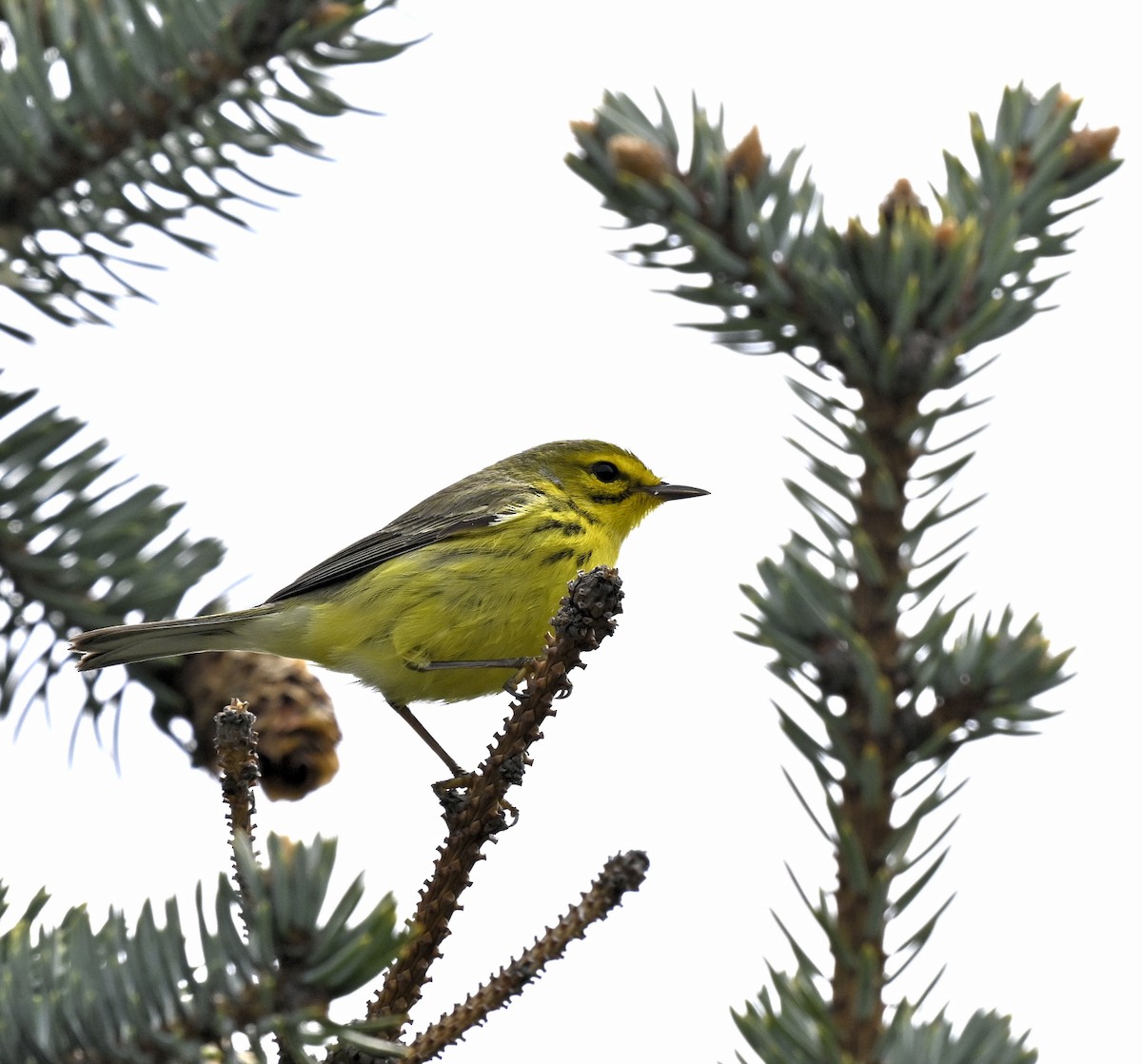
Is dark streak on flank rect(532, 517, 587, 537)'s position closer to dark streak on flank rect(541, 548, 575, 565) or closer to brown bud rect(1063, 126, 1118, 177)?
dark streak on flank rect(541, 548, 575, 565)

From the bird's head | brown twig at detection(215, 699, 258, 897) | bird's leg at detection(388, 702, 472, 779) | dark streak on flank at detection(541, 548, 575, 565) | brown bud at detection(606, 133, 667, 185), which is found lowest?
brown twig at detection(215, 699, 258, 897)

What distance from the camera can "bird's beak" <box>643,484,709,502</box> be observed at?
21.2ft

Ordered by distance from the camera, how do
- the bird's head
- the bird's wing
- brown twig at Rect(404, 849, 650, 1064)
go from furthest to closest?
the bird's head < the bird's wing < brown twig at Rect(404, 849, 650, 1064)

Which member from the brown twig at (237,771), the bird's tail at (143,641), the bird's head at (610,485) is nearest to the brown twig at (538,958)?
the brown twig at (237,771)

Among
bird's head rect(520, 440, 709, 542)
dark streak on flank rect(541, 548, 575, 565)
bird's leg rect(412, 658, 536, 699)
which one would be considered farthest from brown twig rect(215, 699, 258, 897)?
bird's head rect(520, 440, 709, 542)

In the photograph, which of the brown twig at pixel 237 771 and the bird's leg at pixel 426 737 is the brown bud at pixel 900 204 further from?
the bird's leg at pixel 426 737

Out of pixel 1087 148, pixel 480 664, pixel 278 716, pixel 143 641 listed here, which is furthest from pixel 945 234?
pixel 480 664

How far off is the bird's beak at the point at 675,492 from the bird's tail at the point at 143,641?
2828mm

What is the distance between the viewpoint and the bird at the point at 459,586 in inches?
219

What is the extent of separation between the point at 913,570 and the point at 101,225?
1.81 m

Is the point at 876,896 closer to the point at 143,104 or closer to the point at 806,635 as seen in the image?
the point at 806,635

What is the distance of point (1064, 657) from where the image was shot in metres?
1.27

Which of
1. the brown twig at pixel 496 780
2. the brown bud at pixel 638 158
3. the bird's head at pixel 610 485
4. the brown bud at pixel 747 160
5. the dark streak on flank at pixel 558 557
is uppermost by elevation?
the bird's head at pixel 610 485

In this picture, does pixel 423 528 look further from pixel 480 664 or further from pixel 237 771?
pixel 237 771
